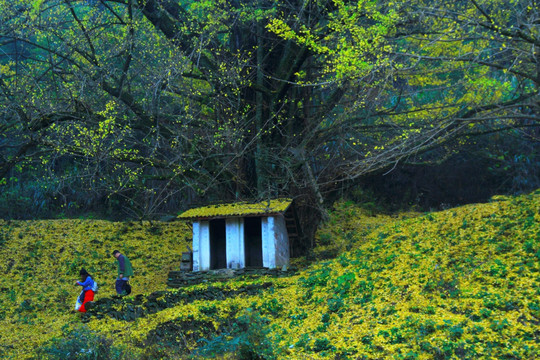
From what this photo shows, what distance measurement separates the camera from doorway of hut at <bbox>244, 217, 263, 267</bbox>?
19.5 metres

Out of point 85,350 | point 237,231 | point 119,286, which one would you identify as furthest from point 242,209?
point 85,350

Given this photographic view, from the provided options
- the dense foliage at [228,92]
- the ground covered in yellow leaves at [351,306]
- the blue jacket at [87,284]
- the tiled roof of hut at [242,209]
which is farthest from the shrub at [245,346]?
the dense foliage at [228,92]

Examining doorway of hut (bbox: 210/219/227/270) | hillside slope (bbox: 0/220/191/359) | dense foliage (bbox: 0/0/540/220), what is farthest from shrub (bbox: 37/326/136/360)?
doorway of hut (bbox: 210/219/227/270)

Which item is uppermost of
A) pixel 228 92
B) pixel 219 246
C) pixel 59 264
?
pixel 228 92

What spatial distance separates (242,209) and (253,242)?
2692 mm

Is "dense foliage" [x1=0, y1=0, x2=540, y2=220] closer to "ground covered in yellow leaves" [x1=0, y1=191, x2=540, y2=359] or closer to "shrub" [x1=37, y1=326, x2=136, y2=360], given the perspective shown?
"ground covered in yellow leaves" [x1=0, y1=191, x2=540, y2=359]

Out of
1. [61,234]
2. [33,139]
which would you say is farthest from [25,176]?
[33,139]

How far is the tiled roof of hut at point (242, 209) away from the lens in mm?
16875

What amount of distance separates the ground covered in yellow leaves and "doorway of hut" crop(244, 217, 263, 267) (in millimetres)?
2392

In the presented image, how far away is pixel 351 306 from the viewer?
11945 millimetres

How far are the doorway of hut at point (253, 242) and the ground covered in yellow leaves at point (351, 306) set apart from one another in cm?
239

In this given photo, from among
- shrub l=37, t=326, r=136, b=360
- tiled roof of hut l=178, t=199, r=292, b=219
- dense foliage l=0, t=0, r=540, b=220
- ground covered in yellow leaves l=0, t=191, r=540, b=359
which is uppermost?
dense foliage l=0, t=0, r=540, b=220

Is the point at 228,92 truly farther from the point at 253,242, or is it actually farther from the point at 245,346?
the point at 245,346

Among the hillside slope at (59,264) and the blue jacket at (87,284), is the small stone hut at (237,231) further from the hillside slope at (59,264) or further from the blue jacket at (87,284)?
the blue jacket at (87,284)
